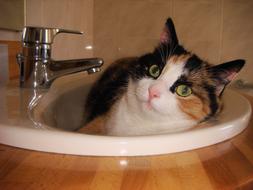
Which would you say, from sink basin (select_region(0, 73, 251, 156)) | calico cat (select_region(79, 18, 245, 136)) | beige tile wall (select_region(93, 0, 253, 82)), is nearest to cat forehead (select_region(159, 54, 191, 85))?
calico cat (select_region(79, 18, 245, 136))

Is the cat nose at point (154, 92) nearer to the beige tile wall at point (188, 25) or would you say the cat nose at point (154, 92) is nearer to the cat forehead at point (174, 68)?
the cat forehead at point (174, 68)

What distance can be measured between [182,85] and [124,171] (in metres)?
0.38

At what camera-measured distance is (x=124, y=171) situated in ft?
1.29

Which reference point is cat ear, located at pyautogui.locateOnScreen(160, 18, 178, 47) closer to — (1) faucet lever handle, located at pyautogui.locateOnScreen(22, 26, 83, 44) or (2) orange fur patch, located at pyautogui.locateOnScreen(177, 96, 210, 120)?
(2) orange fur patch, located at pyautogui.locateOnScreen(177, 96, 210, 120)

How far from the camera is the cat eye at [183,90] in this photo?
719 mm

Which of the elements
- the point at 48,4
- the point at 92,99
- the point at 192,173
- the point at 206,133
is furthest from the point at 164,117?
the point at 48,4

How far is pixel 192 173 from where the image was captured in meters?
0.40

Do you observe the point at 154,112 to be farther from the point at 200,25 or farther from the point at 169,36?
the point at 200,25

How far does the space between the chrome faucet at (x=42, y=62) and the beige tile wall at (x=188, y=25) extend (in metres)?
1.00

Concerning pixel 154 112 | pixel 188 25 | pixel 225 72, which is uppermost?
pixel 188 25

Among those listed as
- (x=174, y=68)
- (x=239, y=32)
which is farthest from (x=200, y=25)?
(x=174, y=68)

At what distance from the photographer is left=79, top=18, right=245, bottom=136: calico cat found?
28.1 inches

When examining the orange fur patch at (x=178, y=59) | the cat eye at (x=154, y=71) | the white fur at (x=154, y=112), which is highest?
the orange fur patch at (x=178, y=59)

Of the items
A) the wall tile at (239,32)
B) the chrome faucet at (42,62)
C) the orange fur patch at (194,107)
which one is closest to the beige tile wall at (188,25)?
the wall tile at (239,32)
